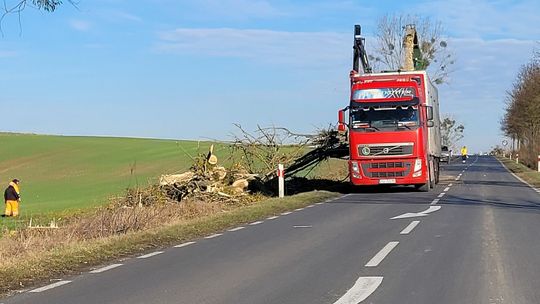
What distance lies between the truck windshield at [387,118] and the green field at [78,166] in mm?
6922

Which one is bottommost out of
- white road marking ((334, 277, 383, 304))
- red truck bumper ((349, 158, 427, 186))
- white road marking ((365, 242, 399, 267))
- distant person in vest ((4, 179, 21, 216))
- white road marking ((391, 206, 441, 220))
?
distant person in vest ((4, 179, 21, 216))

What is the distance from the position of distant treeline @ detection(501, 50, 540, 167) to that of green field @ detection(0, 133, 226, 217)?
75.1 feet

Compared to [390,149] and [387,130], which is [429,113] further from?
[390,149]

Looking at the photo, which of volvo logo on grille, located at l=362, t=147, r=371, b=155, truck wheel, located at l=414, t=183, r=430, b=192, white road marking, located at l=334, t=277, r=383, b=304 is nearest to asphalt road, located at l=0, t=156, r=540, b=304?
white road marking, located at l=334, t=277, r=383, b=304

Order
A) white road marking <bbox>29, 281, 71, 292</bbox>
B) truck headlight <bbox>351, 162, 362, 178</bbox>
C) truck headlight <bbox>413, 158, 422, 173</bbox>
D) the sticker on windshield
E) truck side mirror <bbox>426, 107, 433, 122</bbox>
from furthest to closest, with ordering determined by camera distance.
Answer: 1. truck side mirror <bbox>426, 107, 433, 122</bbox>
2. truck headlight <bbox>351, 162, 362, 178</bbox>
3. the sticker on windshield
4. truck headlight <bbox>413, 158, 422, 173</bbox>
5. white road marking <bbox>29, 281, 71, 292</bbox>

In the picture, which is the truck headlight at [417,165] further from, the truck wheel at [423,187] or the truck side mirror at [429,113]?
the truck side mirror at [429,113]

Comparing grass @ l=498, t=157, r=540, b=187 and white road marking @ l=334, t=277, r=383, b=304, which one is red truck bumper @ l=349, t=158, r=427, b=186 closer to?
grass @ l=498, t=157, r=540, b=187

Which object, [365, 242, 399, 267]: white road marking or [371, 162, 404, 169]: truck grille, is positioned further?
[371, 162, 404, 169]: truck grille

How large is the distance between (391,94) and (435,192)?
162 inches

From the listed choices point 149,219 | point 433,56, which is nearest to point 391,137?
point 149,219

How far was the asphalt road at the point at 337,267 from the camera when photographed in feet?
26.9

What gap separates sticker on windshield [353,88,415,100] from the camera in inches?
1035

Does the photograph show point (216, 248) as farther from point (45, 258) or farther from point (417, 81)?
point (417, 81)

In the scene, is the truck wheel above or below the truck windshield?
below
